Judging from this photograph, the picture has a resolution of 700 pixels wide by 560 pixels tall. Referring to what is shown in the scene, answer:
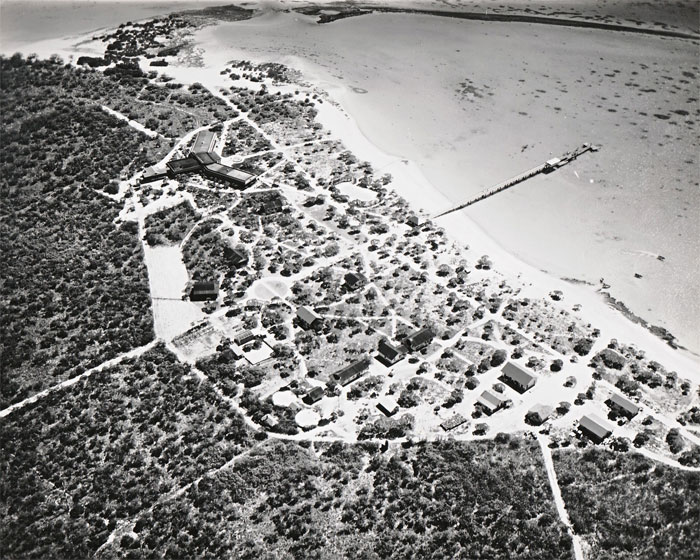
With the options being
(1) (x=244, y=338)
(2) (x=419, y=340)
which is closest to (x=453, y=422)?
(2) (x=419, y=340)

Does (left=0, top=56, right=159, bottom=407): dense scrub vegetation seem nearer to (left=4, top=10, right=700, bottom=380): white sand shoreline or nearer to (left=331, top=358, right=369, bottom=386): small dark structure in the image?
(left=331, top=358, right=369, bottom=386): small dark structure

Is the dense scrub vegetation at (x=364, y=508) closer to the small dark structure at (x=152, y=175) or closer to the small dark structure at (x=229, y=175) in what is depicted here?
the small dark structure at (x=229, y=175)

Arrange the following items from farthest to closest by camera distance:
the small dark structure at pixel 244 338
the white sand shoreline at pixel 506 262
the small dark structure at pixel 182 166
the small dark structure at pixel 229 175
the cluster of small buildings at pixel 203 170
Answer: the small dark structure at pixel 182 166 → the cluster of small buildings at pixel 203 170 → the small dark structure at pixel 229 175 → the white sand shoreline at pixel 506 262 → the small dark structure at pixel 244 338

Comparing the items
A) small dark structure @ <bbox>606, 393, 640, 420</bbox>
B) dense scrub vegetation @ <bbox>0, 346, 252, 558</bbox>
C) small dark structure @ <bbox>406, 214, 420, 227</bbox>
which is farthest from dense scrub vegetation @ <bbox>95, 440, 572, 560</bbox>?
small dark structure @ <bbox>406, 214, 420, 227</bbox>

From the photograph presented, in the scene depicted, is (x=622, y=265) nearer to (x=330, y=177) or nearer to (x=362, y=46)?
(x=330, y=177)

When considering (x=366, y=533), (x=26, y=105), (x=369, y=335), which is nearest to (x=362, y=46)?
(x=26, y=105)

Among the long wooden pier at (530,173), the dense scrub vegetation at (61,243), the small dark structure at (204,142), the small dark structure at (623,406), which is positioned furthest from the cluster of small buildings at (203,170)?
the small dark structure at (623,406)

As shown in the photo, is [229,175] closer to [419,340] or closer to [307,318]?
[307,318]
